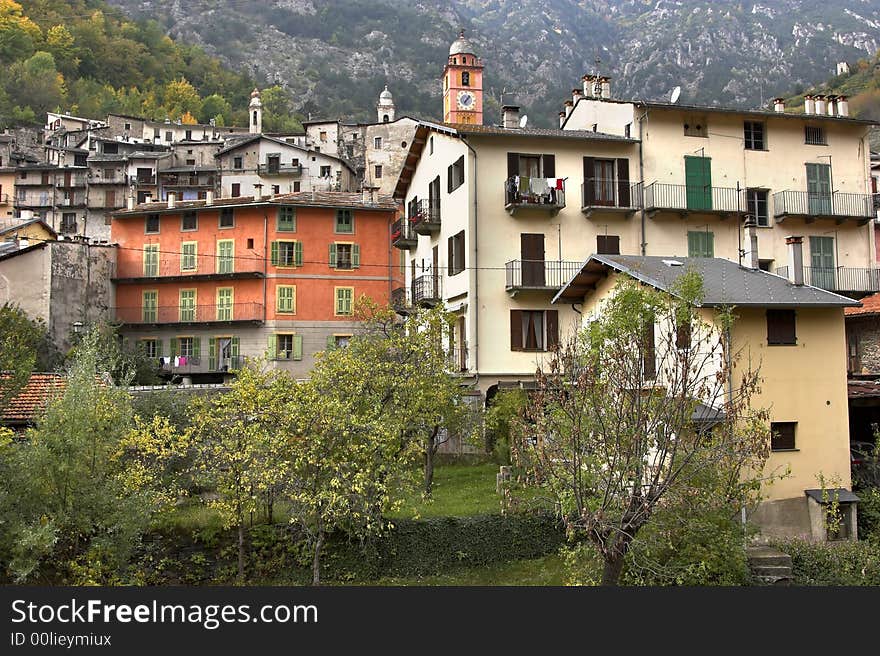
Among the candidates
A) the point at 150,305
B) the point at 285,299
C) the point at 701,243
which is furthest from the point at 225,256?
the point at 701,243

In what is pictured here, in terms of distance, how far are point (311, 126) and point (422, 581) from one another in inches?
3159

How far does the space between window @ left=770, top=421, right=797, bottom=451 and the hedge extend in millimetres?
6763

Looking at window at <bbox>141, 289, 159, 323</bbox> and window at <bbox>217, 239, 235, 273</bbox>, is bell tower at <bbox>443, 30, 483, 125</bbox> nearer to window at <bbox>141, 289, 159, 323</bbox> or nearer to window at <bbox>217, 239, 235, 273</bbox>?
window at <bbox>217, 239, 235, 273</bbox>

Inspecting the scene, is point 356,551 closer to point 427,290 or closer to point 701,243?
point 427,290

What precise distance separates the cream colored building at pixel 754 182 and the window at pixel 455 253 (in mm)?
7488

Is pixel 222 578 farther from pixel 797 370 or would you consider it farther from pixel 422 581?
pixel 797 370

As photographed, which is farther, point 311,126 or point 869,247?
point 311,126

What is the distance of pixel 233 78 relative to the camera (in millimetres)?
150875

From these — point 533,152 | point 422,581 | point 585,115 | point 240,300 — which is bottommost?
point 422,581

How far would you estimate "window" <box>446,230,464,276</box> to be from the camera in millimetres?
34156

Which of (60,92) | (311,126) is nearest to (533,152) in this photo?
(311,126)

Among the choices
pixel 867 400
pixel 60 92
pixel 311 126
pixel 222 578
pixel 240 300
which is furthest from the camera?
pixel 60 92

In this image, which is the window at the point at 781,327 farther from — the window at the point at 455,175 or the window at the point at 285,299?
the window at the point at 285,299

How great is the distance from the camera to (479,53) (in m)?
185
